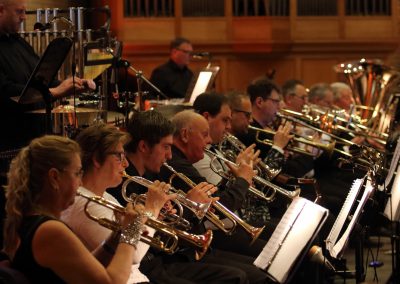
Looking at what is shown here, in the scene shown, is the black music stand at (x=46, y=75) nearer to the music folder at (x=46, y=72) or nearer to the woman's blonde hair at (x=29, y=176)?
the music folder at (x=46, y=72)

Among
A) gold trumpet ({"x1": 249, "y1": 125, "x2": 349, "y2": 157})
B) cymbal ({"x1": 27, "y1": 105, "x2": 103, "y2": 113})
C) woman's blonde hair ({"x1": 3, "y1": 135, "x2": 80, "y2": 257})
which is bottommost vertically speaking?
gold trumpet ({"x1": 249, "y1": 125, "x2": 349, "y2": 157})

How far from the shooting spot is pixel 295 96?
29.3 feet

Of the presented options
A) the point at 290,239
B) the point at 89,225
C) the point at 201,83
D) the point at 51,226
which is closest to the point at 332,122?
the point at 201,83

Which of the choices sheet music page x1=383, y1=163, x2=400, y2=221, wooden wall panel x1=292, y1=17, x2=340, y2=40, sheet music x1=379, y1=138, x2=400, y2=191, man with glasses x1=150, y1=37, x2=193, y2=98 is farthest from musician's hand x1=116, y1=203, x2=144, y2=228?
wooden wall panel x1=292, y1=17, x2=340, y2=40

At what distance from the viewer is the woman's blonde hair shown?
3.36m

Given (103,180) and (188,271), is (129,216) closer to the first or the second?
(103,180)

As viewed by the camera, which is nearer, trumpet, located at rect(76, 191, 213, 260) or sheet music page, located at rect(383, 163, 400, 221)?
trumpet, located at rect(76, 191, 213, 260)

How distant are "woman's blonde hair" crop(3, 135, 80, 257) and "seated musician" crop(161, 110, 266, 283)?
67.9 inches

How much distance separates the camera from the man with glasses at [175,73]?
9922mm

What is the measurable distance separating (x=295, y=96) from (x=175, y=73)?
1647 millimetres

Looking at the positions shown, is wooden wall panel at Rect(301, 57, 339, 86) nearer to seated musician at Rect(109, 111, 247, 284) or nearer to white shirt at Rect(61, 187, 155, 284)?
seated musician at Rect(109, 111, 247, 284)

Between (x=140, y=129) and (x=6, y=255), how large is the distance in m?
1.40

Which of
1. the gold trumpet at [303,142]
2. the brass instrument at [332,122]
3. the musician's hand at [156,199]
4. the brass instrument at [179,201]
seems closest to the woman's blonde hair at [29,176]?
the musician's hand at [156,199]

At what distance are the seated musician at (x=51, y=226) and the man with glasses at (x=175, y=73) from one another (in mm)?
6383
